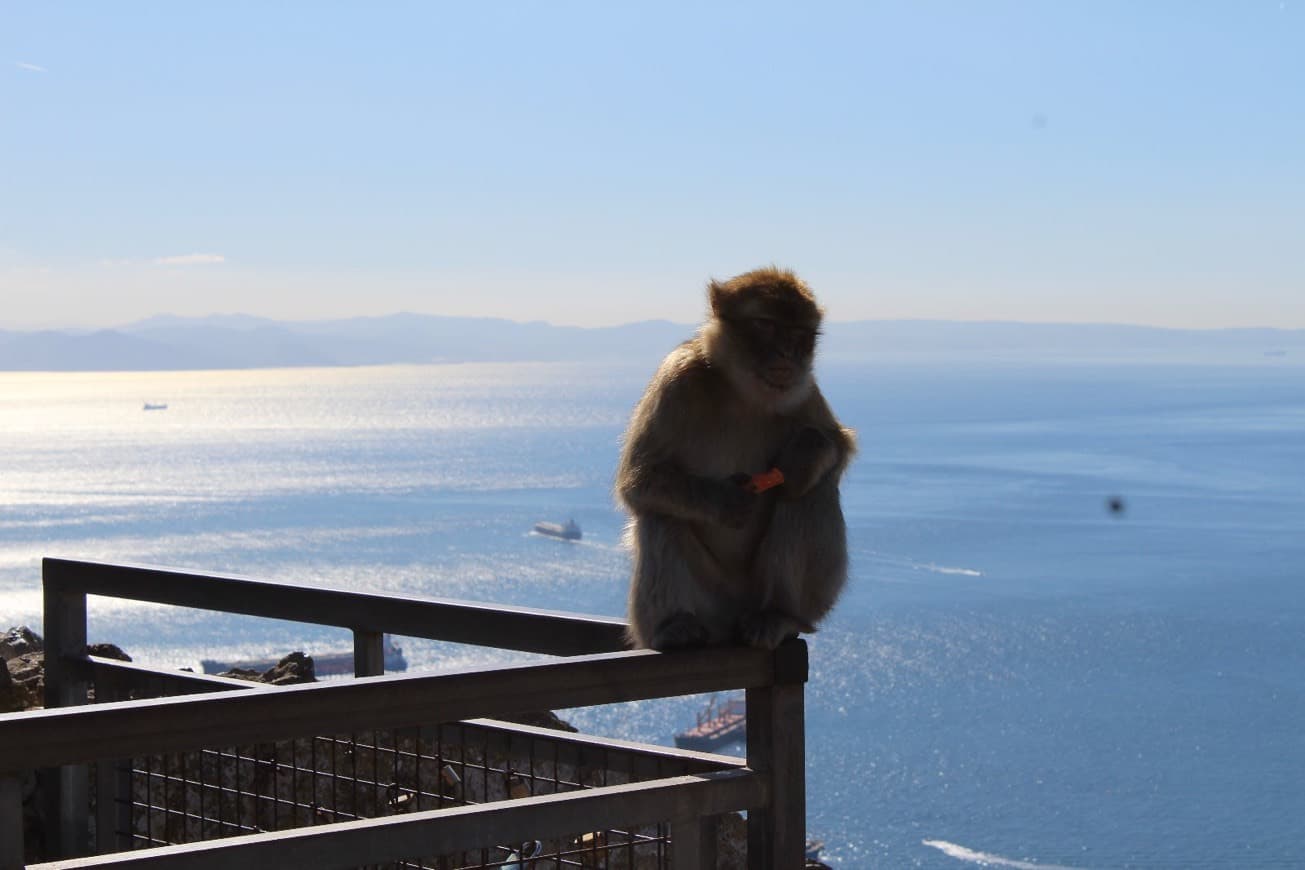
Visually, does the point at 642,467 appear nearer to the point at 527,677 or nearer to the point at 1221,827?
the point at 527,677

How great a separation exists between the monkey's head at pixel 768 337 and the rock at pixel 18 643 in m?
3.18

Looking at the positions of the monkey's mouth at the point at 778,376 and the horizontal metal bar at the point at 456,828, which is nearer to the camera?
the horizontal metal bar at the point at 456,828

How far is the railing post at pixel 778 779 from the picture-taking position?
7.10ft

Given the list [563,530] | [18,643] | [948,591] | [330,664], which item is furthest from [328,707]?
[563,530]

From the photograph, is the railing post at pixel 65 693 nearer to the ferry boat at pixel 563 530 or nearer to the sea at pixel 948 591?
the sea at pixel 948 591

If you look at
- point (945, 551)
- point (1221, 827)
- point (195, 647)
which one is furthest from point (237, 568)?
point (1221, 827)

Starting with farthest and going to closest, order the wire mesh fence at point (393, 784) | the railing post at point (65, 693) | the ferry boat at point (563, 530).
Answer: the ferry boat at point (563, 530), the railing post at point (65, 693), the wire mesh fence at point (393, 784)

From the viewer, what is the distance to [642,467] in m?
2.93

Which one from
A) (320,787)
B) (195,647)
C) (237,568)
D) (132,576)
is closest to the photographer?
(132,576)

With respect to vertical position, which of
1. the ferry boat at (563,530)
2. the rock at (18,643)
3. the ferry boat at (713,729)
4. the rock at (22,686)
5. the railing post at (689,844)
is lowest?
the ferry boat at (713,729)

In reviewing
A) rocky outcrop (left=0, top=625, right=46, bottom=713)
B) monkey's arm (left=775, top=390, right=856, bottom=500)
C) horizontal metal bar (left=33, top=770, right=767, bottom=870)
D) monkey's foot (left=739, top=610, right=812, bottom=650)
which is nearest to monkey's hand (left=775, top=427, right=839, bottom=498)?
monkey's arm (left=775, top=390, right=856, bottom=500)

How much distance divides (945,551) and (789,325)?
58924 millimetres

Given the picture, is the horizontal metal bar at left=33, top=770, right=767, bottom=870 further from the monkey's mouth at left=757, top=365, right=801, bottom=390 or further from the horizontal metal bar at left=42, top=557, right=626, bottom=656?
the monkey's mouth at left=757, top=365, right=801, bottom=390

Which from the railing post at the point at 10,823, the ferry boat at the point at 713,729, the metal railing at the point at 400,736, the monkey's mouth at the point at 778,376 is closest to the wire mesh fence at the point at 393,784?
the metal railing at the point at 400,736
